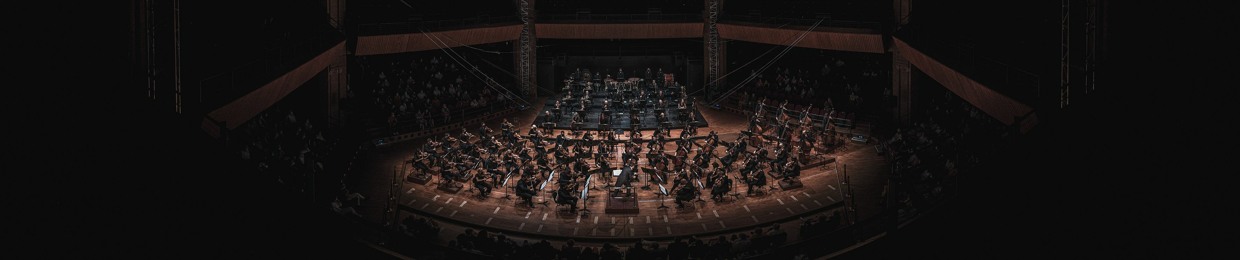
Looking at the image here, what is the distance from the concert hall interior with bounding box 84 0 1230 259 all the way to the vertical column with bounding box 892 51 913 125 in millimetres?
77

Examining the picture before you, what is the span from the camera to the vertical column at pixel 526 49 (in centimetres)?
3897

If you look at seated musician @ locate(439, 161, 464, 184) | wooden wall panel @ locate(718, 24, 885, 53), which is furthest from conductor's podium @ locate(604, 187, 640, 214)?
wooden wall panel @ locate(718, 24, 885, 53)

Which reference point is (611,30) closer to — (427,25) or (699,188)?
(427,25)

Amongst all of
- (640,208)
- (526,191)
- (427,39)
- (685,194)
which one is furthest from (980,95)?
(427,39)

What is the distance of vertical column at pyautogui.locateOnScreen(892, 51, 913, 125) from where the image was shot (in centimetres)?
3089

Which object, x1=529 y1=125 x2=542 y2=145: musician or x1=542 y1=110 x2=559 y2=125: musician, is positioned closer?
x1=529 y1=125 x2=542 y2=145: musician

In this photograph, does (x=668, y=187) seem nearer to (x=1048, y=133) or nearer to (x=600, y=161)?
(x=600, y=161)

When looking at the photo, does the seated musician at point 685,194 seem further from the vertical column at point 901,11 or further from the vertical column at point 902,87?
the vertical column at point 901,11

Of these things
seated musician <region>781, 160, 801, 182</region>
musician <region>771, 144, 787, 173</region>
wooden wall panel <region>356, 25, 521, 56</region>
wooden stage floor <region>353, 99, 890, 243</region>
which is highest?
wooden wall panel <region>356, 25, 521, 56</region>

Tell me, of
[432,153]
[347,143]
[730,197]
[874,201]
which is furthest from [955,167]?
[347,143]

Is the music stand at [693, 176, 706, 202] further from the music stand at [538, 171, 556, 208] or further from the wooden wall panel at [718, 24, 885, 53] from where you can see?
the wooden wall panel at [718, 24, 885, 53]

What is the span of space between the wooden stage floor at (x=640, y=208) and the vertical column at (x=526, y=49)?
505 inches

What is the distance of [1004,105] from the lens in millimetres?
19547

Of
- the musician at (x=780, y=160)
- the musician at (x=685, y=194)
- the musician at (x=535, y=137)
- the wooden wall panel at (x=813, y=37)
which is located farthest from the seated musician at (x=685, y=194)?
the wooden wall panel at (x=813, y=37)
